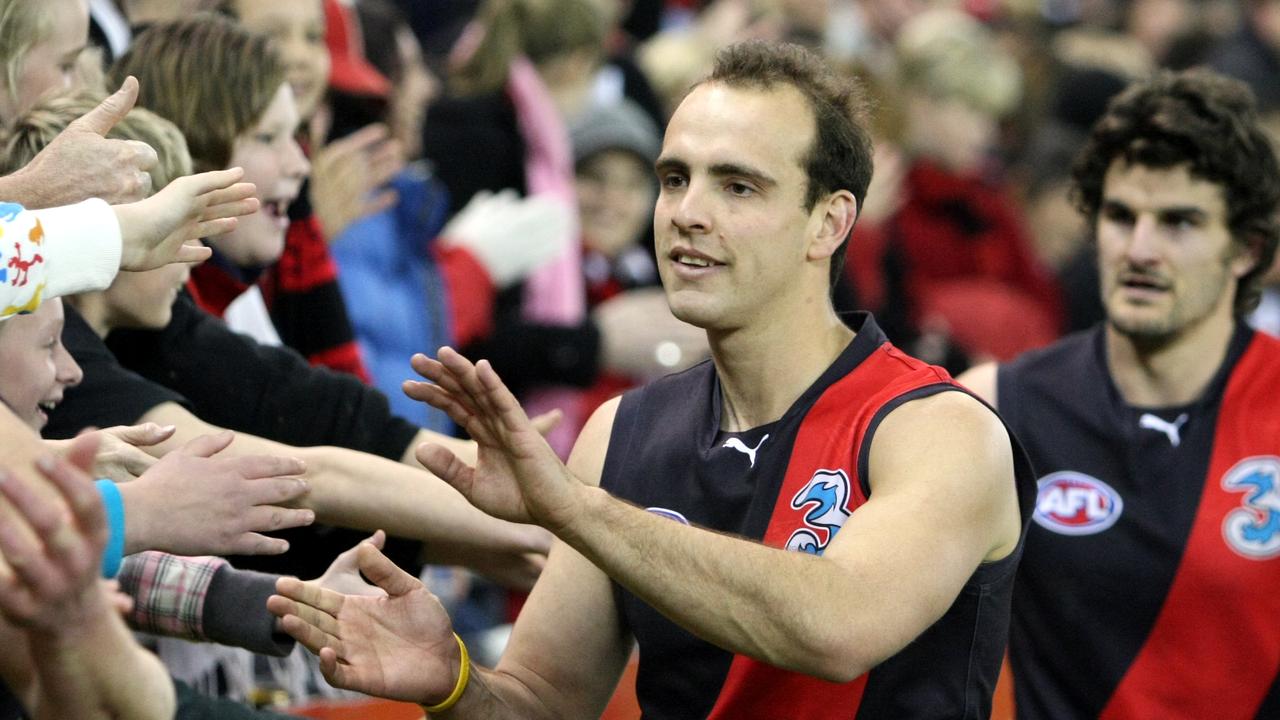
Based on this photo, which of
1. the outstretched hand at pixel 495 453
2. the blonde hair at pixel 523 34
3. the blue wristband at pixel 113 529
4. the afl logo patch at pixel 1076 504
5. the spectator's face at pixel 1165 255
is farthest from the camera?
the blonde hair at pixel 523 34

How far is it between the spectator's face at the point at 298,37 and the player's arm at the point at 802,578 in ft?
8.13

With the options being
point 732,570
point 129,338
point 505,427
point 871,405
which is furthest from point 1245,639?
point 129,338

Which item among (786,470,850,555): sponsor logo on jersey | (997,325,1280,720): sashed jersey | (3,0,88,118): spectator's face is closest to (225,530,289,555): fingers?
(786,470,850,555): sponsor logo on jersey

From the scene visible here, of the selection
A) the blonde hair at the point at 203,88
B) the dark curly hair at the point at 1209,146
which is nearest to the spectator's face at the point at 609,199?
the dark curly hair at the point at 1209,146

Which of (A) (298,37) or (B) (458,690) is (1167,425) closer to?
(B) (458,690)

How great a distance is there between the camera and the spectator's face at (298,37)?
4.79 metres

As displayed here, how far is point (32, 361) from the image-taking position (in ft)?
9.81

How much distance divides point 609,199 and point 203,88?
7.82 feet

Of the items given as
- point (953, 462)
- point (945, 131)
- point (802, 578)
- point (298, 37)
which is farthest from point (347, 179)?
point (945, 131)

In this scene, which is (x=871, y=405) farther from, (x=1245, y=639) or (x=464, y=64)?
(x=464, y=64)

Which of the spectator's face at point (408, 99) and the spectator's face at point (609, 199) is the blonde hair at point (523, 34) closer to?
the spectator's face at point (408, 99)

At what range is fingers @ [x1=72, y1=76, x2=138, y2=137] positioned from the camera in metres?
2.97

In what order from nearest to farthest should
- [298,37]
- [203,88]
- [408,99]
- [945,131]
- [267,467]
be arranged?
1. [267,467]
2. [203,88]
3. [298,37]
4. [408,99]
5. [945,131]

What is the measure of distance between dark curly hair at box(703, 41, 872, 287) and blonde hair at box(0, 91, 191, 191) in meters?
1.10
